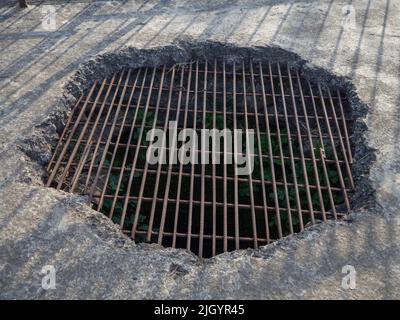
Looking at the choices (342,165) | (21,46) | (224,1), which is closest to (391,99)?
(342,165)

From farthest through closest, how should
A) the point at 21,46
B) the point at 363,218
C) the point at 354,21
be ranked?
the point at 354,21 < the point at 21,46 < the point at 363,218

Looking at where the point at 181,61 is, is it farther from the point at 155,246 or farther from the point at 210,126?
the point at 155,246

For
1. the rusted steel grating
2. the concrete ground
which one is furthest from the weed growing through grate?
the concrete ground

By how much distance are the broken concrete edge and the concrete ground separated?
0.02m

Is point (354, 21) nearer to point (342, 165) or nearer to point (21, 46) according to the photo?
point (342, 165)

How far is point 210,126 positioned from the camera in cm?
371

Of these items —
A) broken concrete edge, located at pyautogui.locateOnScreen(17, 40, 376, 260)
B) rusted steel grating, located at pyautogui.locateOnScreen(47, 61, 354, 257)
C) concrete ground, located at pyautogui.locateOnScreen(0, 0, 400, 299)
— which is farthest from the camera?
rusted steel grating, located at pyautogui.locateOnScreen(47, 61, 354, 257)

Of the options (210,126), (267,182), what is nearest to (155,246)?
(267,182)

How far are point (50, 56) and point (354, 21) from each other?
3354 millimetres

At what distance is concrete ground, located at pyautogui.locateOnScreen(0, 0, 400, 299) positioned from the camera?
2227 mm

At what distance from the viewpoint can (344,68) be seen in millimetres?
3920

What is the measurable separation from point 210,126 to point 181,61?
2.82 ft

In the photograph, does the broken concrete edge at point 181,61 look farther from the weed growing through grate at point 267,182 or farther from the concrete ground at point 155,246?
the weed growing through grate at point 267,182

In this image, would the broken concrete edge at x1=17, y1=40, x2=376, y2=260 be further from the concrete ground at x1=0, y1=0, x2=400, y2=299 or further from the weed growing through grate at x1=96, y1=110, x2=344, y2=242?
the weed growing through grate at x1=96, y1=110, x2=344, y2=242
